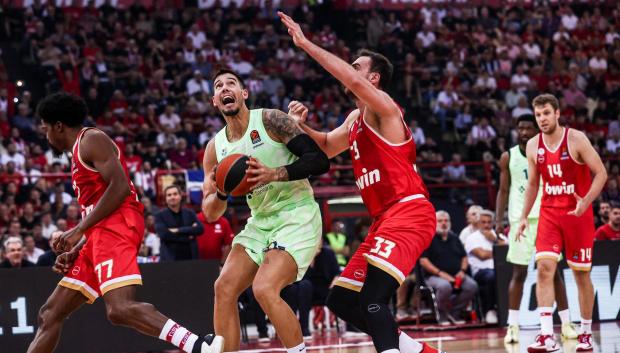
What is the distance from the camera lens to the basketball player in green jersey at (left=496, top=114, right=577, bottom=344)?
10.2 m

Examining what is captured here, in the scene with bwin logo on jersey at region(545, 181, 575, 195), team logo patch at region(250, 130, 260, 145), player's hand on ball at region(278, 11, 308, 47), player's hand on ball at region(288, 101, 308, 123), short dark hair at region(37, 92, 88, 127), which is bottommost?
bwin logo on jersey at region(545, 181, 575, 195)

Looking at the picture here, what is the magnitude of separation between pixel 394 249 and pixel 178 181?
11081 mm

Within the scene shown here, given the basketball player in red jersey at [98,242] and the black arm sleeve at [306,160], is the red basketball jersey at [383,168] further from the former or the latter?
the basketball player in red jersey at [98,242]

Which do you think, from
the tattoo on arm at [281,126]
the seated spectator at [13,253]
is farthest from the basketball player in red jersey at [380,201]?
the seated spectator at [13,253]

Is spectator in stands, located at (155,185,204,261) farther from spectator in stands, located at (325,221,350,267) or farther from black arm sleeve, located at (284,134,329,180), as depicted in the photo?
black arm sleeve, located at (284,134,329,180)

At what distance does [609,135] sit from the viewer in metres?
22.2

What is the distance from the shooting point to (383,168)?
6.35m

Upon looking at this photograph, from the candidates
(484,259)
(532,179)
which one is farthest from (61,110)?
(484,259)

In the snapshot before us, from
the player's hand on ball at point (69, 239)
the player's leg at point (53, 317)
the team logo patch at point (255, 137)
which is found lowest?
the player's leg at point (53, 317)

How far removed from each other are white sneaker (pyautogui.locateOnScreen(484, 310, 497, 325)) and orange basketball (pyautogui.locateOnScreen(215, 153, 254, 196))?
7201 mm

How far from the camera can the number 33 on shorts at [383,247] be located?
608cm

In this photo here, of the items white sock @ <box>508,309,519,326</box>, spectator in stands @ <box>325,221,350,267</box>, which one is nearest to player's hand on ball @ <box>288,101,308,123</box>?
white sock @ <box>508,309,519,326</box>

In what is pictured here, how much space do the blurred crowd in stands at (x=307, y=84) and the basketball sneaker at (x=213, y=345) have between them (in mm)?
6357

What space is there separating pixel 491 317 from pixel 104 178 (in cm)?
747
